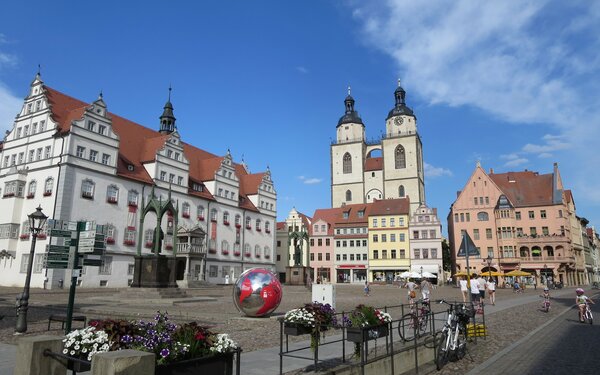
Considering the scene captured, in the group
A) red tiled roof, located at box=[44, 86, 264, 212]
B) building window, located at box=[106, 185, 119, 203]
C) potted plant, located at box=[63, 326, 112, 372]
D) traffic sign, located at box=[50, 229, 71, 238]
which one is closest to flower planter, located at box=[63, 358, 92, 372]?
potted plant, located at box=[63, 326, 112, 372]

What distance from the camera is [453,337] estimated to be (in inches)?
381

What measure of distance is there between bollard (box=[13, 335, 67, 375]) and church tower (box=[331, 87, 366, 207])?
89.6m

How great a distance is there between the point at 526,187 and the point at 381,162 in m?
32.3

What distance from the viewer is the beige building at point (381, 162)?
90375 mm

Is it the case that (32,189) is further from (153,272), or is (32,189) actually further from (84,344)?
(84,344)

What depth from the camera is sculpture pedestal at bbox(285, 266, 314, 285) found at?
161 ft

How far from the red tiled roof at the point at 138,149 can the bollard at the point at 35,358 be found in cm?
3843

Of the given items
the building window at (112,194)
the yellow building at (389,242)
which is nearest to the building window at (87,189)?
the building window at (112,194)

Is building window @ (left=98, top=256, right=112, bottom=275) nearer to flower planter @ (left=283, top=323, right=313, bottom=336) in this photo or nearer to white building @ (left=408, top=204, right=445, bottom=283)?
flower planter @ (left=283, top=323, right=313, bottom=336)

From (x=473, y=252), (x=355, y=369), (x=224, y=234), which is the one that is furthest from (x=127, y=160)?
(x=355, y=369)

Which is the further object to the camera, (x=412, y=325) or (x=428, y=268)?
(x=428, y=268)

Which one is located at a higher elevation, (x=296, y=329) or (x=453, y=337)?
(x=296, y=329)

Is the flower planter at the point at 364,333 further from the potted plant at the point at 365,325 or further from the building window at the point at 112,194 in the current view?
the building window at the point at 112,194

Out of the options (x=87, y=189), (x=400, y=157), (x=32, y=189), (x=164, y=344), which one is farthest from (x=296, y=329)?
(x=400, y=157)
